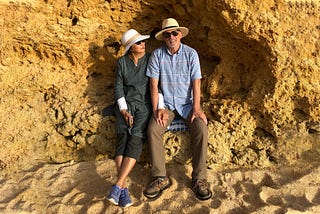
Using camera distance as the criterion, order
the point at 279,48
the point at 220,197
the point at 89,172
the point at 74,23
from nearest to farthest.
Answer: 1. the point at 220,197
2. the point at 279,48
3. the point at 89,172
4. the point at 74,23

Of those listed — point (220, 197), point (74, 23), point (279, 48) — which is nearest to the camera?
point (220, 197)

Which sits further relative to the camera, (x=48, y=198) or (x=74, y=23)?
(x=74, y=23)

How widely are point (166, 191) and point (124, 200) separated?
45cm

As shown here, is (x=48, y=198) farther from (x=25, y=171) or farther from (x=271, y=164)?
(x=271, y=164)

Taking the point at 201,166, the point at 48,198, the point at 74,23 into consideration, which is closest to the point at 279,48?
the point at 201,166

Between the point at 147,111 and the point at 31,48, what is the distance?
174 cm

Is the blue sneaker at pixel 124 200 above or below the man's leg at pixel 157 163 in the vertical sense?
below

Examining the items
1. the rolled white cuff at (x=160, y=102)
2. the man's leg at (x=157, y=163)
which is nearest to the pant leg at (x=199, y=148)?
the man's leg at (x=157, y=163)

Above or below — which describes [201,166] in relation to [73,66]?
below

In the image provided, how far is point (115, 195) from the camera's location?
3.09 meters

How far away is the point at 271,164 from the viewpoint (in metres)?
3.60

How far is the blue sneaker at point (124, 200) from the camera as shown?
3.12 meters

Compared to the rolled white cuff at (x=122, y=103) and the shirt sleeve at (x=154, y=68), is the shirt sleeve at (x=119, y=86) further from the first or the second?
the shirt sleeve at (x=154, y=68)

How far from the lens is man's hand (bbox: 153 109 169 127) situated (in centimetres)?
345
